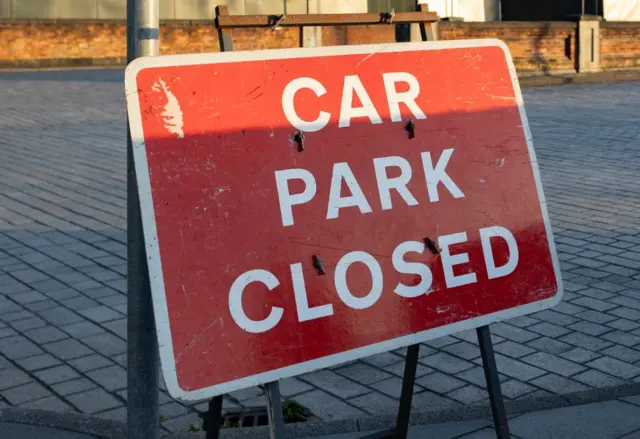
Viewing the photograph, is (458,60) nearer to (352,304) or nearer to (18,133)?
(352,304)

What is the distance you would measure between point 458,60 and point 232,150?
920 millimetres

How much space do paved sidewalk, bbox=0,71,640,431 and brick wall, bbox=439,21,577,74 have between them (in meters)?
13.9

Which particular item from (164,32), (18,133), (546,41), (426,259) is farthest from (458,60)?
(164,32)

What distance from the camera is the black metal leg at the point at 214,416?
2.99 metres

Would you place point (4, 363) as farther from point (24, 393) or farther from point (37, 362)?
point (24, 393)

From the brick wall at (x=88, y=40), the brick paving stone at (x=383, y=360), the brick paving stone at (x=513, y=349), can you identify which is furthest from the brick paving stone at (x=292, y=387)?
the brick wall at (x=88, y=40)

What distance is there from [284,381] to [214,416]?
55.8 inches

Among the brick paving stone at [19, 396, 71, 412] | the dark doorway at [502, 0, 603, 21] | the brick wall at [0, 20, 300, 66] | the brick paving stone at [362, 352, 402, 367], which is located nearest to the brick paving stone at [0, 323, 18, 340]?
the brick paving stone at [19, 396, 71, 412]

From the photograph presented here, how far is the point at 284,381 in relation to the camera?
4.42 m

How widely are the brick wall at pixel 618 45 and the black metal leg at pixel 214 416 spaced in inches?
975

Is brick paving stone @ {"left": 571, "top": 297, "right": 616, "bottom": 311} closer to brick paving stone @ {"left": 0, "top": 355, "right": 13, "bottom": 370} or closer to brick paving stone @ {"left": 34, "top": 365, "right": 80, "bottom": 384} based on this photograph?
brick paving stone @ {"left": 34, "top": 365, "right": 80, "bottom": 384}

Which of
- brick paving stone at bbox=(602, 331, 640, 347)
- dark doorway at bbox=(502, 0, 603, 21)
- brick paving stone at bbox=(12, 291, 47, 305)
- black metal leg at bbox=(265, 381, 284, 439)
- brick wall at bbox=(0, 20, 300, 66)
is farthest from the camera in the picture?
dark doorway at bbox=(502, 0, 603, 21)

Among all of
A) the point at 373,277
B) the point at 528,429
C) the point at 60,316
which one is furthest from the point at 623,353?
the point at 60,316

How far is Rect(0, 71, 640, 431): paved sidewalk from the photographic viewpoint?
4.28 m
